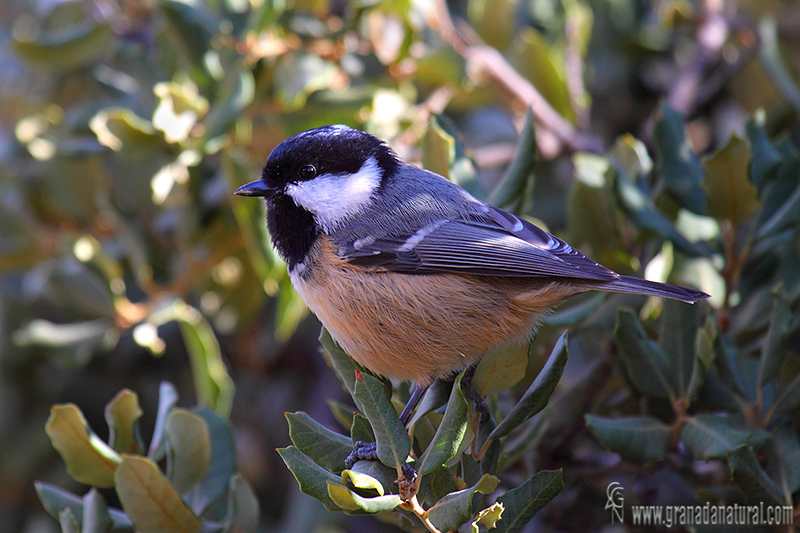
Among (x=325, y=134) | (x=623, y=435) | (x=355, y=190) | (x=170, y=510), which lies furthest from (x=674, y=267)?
(x=170, y=510)

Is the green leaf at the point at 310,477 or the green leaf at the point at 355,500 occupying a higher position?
the green leaf at the point at 355,500

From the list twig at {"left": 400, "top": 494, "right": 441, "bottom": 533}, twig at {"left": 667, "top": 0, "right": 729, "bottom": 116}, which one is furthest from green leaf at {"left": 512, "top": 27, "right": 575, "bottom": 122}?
twig at {"left": 400, "top": 494, "right": 441, "bottom": 533}

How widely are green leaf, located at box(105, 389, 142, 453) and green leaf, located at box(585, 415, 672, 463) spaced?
3.24 ft

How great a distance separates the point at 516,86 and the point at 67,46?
59.5 inches

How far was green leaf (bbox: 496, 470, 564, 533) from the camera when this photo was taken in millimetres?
1179

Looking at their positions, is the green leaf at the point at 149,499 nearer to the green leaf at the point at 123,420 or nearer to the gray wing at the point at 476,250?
the green leaf at the point at 123,420

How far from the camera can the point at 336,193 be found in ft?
5.74

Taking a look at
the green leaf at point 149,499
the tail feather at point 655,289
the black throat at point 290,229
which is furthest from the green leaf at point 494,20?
the green leaf at point 149,499

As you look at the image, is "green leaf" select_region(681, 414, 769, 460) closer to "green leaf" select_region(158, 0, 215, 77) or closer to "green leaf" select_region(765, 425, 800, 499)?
"green leaf" select_region(765, 425, 800, 499)

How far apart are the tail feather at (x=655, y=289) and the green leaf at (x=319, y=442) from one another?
2.20 feet

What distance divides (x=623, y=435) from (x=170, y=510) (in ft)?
3.18

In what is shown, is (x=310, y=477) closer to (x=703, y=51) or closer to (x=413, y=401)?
(x=413, y=401)

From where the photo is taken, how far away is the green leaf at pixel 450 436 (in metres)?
1.08

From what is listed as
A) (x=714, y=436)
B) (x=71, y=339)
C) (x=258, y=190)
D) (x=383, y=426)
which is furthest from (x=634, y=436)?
(x=71, y=339)
